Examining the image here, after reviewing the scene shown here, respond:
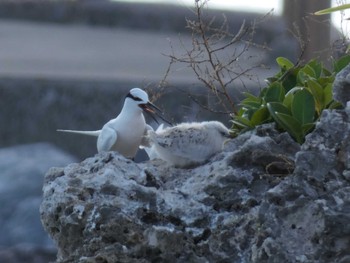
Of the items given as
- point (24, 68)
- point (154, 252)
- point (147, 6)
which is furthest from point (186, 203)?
point (147, 6)

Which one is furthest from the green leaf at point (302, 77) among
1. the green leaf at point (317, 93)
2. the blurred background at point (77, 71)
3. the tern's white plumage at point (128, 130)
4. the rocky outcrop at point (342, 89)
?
the blurred background at point (77, 71)

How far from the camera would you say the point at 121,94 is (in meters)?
9.77

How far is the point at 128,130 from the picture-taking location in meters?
4.59

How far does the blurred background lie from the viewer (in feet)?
26.7

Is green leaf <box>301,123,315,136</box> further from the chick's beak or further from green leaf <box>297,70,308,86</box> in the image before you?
the chick's beak

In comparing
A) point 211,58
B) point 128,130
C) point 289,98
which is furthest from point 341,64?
point 128,130

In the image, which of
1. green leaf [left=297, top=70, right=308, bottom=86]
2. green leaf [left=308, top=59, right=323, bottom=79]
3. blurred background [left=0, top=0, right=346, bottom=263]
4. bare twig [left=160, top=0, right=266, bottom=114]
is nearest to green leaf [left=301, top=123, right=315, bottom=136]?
green leaf [left=297, top=70, right=308, bottom=86]

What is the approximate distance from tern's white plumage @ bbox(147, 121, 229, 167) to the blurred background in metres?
3.04

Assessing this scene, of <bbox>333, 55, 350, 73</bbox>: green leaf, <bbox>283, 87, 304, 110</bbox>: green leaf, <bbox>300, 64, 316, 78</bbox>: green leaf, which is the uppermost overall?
<bbox>333, 55, 350, 73</bbox>: green leaf

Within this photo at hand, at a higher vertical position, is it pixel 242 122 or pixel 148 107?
pixel 242 122

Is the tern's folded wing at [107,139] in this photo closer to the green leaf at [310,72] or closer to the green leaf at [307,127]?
the green leaf at [310,72]

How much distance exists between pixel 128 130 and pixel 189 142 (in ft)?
2.43

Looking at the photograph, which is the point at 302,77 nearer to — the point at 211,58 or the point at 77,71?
the point at 211,58

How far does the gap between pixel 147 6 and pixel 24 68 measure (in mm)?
1455
